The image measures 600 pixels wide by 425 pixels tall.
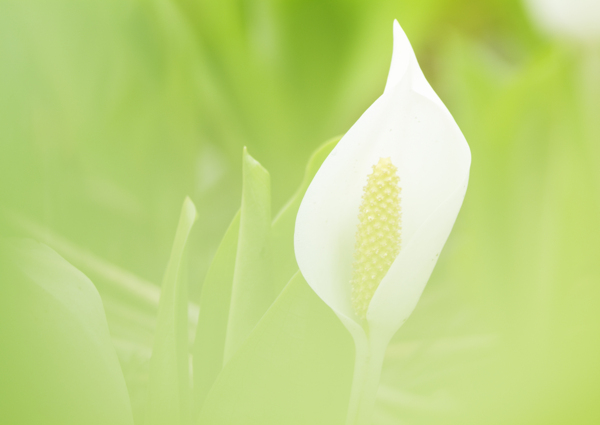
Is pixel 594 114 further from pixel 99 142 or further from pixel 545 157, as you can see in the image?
pixel 99 142

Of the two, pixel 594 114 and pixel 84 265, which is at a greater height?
pixel 594 114

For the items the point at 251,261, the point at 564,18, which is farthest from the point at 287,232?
the point at 564,18

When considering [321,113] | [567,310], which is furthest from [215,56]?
[567,310]

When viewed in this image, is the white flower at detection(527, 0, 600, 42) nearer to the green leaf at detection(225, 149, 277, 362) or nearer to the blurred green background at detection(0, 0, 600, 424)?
the blurred green background at detection(0, 0, 600, 424)

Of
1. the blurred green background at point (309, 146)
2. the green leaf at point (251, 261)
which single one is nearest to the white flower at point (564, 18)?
the blurred green background at point (309, 146)

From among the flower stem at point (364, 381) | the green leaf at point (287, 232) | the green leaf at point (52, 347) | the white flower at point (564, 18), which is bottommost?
the green leaf at point (52, 347)

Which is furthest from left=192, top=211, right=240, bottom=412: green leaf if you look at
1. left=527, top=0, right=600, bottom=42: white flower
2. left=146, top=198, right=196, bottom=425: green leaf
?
left=527, top=0, right=600, bottom=42: white flower

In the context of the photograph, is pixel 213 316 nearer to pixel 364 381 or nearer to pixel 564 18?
pixel 364 381

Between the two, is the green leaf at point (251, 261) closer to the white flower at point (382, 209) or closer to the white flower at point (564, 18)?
the white flower at point (382, 209)
